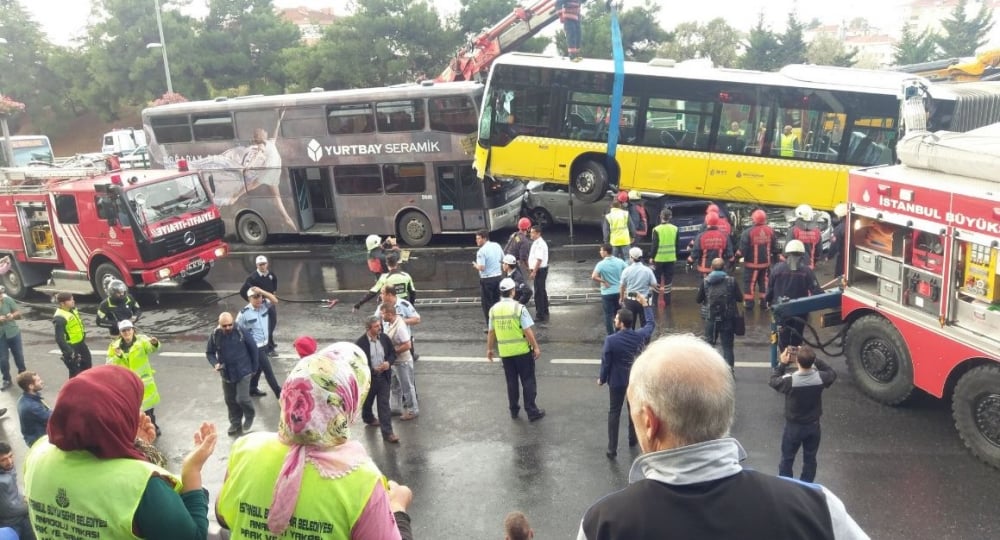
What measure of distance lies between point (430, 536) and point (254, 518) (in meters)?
4.00

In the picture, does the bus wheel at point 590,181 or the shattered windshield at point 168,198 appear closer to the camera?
the shattered windshield at point 168,198

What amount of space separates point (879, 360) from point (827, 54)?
37.7 meters

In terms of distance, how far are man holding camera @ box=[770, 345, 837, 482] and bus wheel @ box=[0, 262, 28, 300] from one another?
635 inches

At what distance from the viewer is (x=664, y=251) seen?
38.9 ft

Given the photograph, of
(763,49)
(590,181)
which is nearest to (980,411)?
(590,181)

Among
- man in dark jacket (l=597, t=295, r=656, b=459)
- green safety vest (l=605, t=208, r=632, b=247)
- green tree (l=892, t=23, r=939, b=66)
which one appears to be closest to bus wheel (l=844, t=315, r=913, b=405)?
man in dark jacket (l=597, t=295, r=656, b=459)

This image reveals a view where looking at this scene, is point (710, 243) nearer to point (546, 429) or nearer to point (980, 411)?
point (546, 429)

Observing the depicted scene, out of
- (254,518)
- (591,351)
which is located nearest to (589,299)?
(591,351)

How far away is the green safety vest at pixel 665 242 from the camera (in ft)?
38.3

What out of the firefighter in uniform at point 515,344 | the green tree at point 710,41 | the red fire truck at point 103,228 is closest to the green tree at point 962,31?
the green tree at point 710,41

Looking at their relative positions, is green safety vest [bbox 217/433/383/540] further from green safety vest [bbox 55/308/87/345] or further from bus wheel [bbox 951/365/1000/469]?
green safety vest [bbox 55/308/87/345]

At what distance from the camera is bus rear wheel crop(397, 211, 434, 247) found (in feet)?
58.3

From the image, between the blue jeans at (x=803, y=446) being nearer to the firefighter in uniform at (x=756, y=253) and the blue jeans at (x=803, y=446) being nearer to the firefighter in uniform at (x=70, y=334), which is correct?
the firefighter in uniform at (x=756, y=253)

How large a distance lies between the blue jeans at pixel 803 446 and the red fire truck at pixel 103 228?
1224 cm
